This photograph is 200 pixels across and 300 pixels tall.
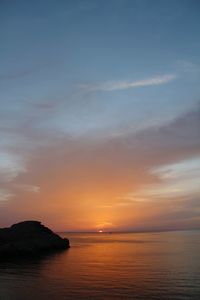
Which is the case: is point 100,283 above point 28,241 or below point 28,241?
below

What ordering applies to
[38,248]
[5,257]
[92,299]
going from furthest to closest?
[38,248], [5,257], [92,299]

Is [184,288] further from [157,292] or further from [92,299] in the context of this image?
[92,299]

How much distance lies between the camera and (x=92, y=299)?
3847cm

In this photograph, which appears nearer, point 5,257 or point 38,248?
point 5,257

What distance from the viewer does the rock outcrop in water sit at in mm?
96188

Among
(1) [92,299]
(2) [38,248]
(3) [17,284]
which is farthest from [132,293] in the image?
(2) [38,248]

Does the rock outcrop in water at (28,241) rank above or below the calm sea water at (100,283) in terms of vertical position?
above

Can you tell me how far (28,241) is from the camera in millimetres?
107188

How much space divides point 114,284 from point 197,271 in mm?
18999

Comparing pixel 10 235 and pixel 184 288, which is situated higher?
pixel 10 235

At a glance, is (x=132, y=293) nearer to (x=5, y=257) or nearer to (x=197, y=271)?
(x=197, y=271)

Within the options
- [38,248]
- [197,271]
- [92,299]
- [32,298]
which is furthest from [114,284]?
[38,248]

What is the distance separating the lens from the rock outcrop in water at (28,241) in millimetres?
96188

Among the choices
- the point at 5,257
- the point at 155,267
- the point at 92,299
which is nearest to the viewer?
the point at 92,299
